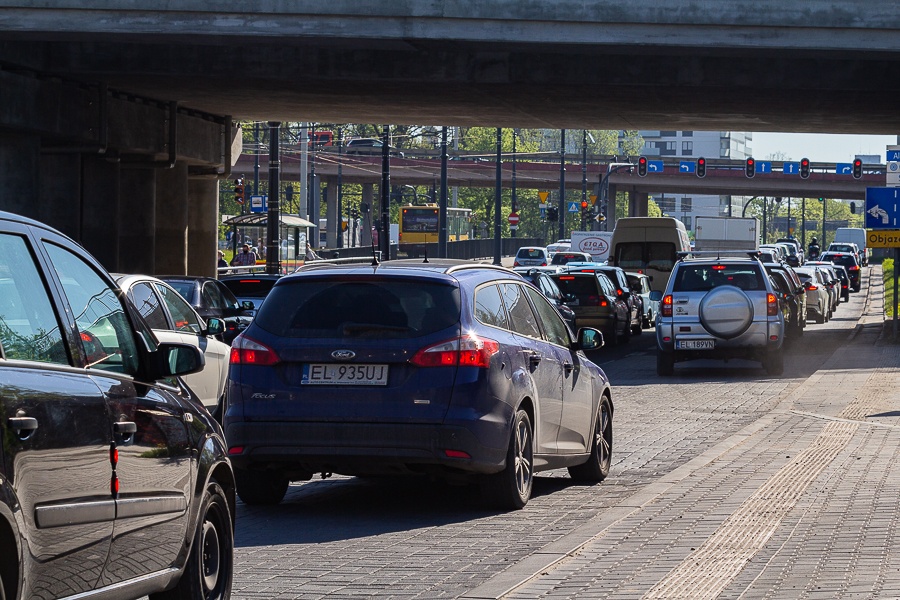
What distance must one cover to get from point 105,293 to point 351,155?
355 feet

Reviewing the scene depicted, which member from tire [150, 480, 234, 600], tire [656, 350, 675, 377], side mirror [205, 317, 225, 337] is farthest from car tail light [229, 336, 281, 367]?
tire [656, 350, 675, 377]

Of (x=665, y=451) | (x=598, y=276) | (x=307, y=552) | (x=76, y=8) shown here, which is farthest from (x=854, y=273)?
(x=307, y=552)

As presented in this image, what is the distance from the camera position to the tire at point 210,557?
19.5ft

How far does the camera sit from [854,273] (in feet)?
249

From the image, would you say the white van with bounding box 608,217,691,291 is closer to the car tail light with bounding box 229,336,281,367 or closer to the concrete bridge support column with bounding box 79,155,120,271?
the concrete bridge support column with bounding box 79,155,120,271

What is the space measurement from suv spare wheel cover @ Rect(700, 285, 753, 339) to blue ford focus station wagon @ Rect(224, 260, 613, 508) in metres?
13.4

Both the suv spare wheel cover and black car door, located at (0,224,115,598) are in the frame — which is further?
the suv spare wheel cover

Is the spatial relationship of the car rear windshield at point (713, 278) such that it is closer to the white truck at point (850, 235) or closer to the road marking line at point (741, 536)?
the road marking line at point (741, 536)

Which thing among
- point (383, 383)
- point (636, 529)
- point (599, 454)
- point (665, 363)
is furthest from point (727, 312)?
point (636, 529)

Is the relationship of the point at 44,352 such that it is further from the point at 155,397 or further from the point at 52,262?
the point at 155,397

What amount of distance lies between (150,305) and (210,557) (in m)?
8.21

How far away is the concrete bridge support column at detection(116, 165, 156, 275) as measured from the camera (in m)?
37.7

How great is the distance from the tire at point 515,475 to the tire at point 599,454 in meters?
1.38

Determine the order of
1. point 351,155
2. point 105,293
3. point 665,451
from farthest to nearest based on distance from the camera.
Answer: point 351,155 < point 665,451 < point 105,293
